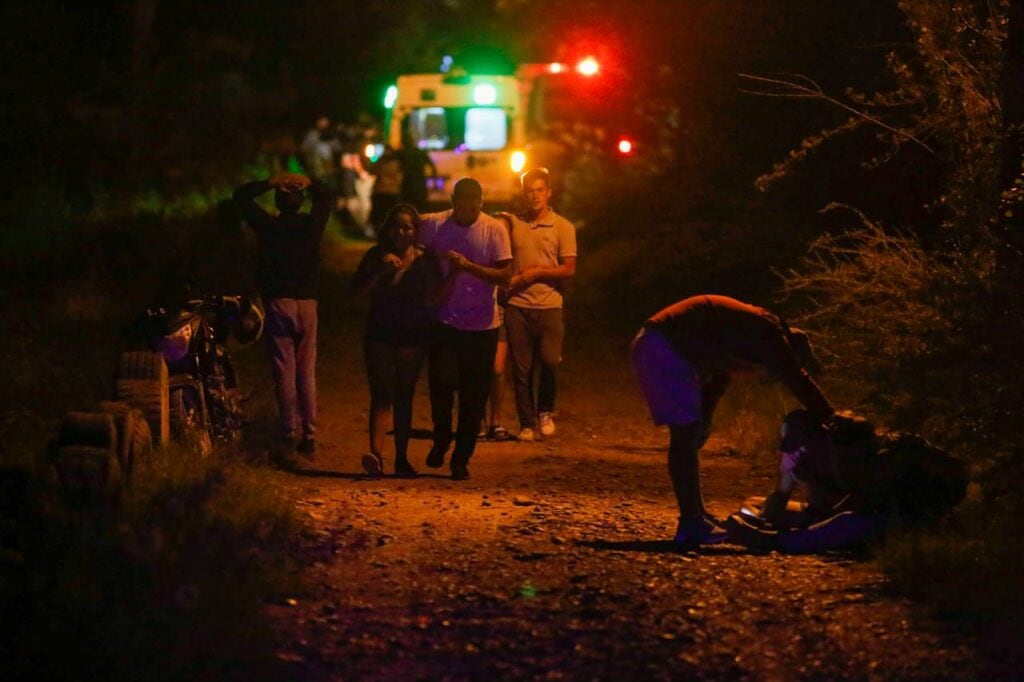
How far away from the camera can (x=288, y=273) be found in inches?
404

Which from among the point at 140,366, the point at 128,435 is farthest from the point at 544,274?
the point at 128,435

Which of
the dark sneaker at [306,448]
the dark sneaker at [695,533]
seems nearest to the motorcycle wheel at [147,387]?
the dark sneaker at [306,448]

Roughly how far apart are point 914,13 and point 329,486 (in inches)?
217

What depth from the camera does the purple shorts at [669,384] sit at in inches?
304

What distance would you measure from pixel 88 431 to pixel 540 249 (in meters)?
5.07

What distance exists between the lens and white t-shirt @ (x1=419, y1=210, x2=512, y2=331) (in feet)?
32.4

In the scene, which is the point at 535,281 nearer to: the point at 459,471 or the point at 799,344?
the point at 459,471

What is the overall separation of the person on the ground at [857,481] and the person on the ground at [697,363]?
0.19 metres

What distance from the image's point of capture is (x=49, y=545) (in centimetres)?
671

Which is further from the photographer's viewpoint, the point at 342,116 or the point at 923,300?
the point at 342,116

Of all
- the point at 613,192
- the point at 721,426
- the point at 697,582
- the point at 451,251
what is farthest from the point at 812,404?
the point at 613,192

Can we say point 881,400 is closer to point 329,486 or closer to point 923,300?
point 923,300

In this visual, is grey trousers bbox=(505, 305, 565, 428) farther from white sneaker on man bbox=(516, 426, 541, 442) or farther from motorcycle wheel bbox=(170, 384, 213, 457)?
motorcycle wheel bbox=(170, 384, 213, 457)

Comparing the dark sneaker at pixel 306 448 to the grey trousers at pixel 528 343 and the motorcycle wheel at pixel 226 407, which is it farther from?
the grey trousers at pixel 528 343
